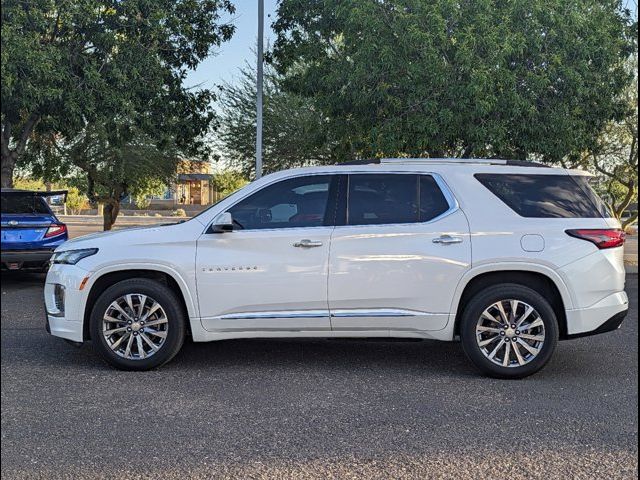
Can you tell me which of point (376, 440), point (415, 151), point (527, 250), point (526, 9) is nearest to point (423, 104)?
point (415, 151)

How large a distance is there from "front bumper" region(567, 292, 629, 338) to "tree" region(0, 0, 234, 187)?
10225mm

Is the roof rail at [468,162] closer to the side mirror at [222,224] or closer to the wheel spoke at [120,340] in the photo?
the side mirror at [222,224]

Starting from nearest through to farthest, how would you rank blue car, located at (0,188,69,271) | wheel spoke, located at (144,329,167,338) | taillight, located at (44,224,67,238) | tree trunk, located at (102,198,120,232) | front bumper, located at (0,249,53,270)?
wheel spoke, located at (144,329,167,338) < front bumper, located at (0,249,53,270) < blue car, located at (0,188,69,271) < taillight, located at (44,224,67,238) < tree trunk, located at (102,198,120,232)

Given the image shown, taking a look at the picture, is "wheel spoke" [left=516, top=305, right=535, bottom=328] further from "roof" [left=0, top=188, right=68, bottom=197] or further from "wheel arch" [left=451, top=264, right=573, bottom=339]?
"roof" [left=0, top=188, right=68, bottom=197]

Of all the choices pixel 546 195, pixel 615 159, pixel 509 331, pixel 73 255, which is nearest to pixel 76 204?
pixel 615 159

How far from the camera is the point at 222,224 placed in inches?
231

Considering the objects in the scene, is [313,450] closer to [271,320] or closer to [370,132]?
[271,320]

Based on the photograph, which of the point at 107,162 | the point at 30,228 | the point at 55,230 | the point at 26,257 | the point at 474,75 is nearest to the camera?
the point at 26,257

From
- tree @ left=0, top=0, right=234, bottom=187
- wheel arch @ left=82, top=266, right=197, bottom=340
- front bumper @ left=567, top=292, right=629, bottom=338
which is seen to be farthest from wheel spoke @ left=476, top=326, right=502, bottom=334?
tree @ left=0, top=0, right=234, bottom=187

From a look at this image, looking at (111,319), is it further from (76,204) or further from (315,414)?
(76,204)

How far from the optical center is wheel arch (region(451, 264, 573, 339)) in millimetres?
5840

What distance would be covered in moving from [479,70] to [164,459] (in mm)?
11492

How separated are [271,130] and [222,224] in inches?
629

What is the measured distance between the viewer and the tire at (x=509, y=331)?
19.0ft
